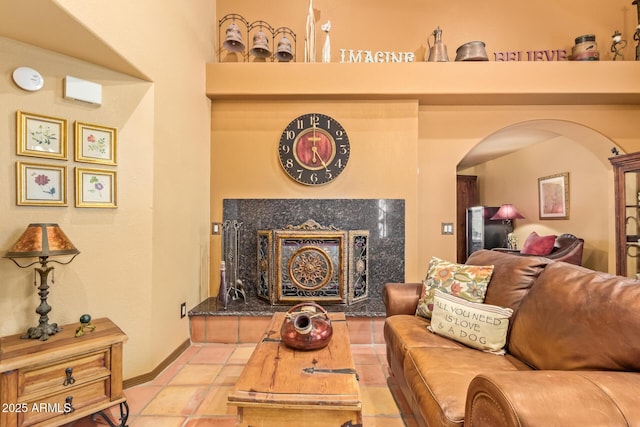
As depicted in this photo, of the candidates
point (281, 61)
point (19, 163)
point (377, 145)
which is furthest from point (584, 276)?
point (281, 61)

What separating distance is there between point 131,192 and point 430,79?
9.46 feet

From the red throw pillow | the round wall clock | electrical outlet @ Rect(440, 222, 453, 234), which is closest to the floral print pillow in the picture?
electrical outlet @ Rect(440, 222, 453, 234)

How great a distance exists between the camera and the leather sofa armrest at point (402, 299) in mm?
2117

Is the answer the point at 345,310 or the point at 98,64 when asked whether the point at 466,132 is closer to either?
the point at 345,310

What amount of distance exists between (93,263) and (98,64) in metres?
1.29

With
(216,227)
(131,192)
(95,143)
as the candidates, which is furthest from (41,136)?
(216,227)

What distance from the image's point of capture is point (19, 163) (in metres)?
A: 1.64

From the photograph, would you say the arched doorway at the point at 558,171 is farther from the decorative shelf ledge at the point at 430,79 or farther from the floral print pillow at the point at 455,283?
the floral print pillow at the point at 455,283

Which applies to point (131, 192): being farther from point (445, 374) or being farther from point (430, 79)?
point (430, 79)

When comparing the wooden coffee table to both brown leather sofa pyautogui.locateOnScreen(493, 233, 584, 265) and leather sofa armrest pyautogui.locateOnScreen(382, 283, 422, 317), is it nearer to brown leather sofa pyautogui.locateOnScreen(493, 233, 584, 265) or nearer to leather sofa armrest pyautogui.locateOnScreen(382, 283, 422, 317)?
leather sofa armrest pyautogui.locateOnScreen(382, 283, 422, 317)

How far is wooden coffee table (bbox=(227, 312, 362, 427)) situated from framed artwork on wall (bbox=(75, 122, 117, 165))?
1.65 metres

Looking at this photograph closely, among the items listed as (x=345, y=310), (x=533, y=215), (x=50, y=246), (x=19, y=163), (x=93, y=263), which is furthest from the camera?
(x=533, y=215)

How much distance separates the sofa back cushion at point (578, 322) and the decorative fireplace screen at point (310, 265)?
153 centimetres

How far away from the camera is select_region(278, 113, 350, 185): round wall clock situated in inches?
123
